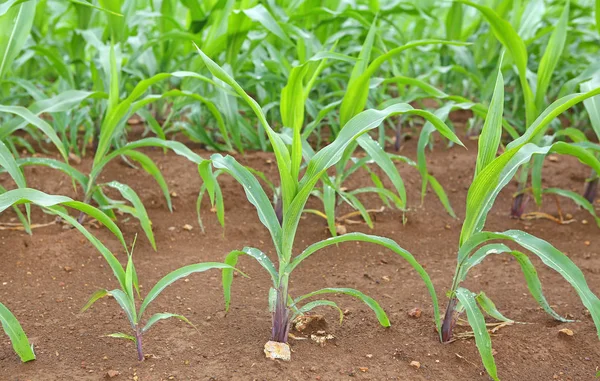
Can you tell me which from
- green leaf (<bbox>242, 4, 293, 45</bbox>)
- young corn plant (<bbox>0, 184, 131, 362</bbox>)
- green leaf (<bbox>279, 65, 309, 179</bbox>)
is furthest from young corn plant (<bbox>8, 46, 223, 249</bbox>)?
young corn plant (<bbox>0, 184, 131, 362</bbox>)

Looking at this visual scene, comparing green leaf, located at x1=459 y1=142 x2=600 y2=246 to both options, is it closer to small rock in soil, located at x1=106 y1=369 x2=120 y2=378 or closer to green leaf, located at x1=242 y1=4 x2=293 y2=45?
small rock in soil, located at x1=106 y1=369 x2=120 y2=378

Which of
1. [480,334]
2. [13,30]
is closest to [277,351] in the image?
[480,334]

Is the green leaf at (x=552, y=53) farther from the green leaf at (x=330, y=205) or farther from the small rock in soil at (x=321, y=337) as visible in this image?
the small rock in soil at (x=321, y=337)

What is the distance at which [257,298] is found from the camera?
1.79m

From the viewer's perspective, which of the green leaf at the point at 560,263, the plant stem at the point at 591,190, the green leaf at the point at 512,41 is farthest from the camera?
the plant stem at the point at 591,190

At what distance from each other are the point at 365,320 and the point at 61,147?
942 millimetres

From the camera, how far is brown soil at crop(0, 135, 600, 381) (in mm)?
1471

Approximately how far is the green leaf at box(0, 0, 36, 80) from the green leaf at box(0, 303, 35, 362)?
32.2 inches

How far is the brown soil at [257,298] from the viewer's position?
1.47 metres

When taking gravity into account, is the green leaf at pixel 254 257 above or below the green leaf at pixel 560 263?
below

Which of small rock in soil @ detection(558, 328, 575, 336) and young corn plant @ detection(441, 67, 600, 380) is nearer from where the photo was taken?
young corn plant @ detection(441, 67, 600, 380)

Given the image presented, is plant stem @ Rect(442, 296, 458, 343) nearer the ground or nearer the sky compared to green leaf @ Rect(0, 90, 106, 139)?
nearer the ground

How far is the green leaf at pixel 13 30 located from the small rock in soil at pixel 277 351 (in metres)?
1.09

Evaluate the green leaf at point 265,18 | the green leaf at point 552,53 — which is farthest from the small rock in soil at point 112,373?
the green leaf at point 552,53
